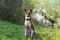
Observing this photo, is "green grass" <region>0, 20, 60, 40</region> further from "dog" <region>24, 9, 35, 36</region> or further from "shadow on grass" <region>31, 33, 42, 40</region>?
"dog" <region>24, 9, 35, 36</region>

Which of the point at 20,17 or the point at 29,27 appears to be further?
the point at 20,17

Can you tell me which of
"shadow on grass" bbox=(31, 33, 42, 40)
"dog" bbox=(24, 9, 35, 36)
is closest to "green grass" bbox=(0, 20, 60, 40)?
"shadow on grass" bbox=(31, 33, 42, 40)

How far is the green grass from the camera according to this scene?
5.07 m

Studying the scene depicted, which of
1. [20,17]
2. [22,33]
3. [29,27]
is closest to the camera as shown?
[29,27]

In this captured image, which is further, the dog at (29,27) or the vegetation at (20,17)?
the vegetation at (20,17)

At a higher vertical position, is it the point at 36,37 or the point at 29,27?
the point at 29,27

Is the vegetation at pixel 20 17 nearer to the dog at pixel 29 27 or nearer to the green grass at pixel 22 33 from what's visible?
the green grass at pixel 22 33

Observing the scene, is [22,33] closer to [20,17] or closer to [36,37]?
→ [36,37]

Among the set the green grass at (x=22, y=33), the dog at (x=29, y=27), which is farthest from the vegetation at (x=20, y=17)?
the dog at (x=29, y=27)

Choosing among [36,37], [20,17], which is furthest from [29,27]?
[20,17]

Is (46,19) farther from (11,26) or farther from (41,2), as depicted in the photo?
(11,26)

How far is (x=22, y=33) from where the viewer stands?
5230 mm


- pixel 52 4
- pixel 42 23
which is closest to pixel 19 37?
pixel 42 23

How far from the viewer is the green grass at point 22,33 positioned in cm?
507
